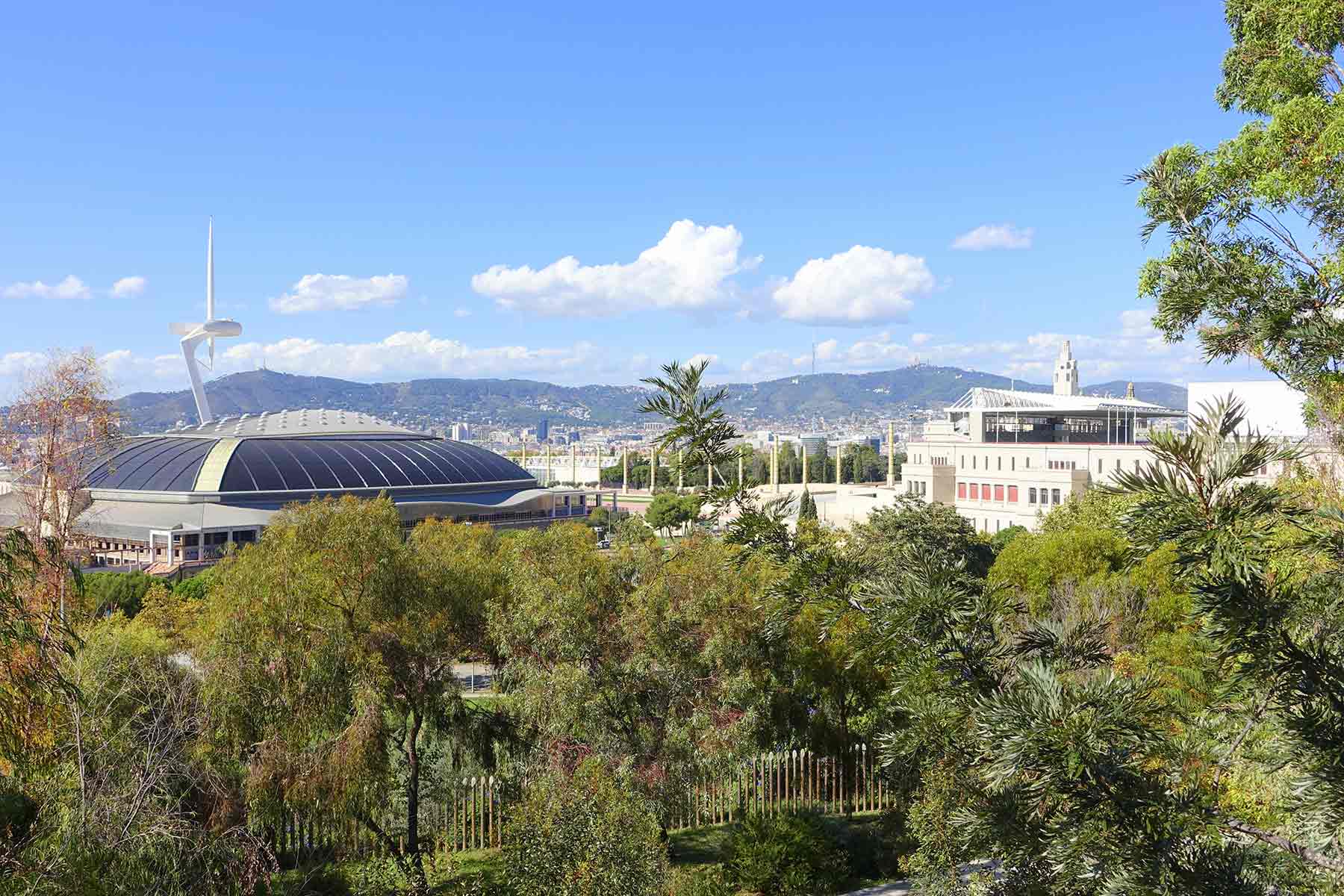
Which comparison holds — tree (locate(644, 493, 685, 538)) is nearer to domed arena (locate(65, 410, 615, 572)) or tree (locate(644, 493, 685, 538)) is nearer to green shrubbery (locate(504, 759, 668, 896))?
domed arena (locate(65, 410, 615, 572))

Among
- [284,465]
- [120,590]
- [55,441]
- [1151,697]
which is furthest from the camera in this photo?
[284,465]

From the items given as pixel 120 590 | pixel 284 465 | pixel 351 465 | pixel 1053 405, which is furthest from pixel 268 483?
pixel 1053 405

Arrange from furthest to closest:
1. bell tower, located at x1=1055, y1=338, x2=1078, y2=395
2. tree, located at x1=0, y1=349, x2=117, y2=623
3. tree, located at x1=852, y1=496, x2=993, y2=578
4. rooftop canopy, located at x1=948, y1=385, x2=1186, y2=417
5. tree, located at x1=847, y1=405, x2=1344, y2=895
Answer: bell tower, located at x1=1055, y1=338, x2=1078, y2=395
rooftop canopy, located at x1=948, y1=385, x2=1186, y2=417
tree, located at x1=852, y1=496, x2=993, y2=578
tree, located at x1=0, y1=349, x2=117, y2=623
tree, located at x1=847, y1=405, x2=1344, y2=895

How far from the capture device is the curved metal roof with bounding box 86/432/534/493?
58.1 metres

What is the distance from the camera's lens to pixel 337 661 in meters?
14.9

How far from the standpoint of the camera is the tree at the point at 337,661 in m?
14.4

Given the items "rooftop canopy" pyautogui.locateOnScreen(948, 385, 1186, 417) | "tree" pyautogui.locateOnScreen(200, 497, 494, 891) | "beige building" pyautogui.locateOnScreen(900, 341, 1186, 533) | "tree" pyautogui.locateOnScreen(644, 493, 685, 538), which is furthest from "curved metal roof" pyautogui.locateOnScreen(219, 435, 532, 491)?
"tree" pyautogui.locateOnScreen(200, 497, 494, 891)

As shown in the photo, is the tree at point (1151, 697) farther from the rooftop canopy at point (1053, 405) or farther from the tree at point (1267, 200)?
the rooftop canopy at point (1053, 405)

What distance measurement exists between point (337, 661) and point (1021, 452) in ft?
167

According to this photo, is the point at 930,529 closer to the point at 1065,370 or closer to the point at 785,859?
the point at 785,859

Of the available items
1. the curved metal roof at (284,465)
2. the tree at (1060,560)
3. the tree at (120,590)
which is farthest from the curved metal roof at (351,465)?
the tree at (1060,560)

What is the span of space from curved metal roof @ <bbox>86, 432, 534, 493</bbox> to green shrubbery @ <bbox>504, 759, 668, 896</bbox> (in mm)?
52138

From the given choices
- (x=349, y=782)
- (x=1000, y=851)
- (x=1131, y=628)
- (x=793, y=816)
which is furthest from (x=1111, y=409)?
(x=1000, y=851)

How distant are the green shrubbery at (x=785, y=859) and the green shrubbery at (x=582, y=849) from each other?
4770mm
